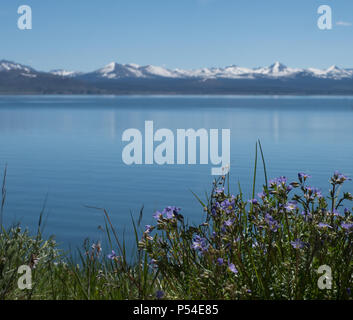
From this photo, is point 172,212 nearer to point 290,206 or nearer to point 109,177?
point 290,206

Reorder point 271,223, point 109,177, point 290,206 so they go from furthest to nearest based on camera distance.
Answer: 1. point 109,177
2. point 290,206
3. point 271,223

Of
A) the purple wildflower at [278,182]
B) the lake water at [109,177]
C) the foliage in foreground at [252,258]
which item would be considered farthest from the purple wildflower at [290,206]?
the lake water at [109,177]

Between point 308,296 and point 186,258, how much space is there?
1003mm

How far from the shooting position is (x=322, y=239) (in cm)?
360

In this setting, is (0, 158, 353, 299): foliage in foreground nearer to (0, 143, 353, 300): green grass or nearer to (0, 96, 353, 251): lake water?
(0, 143, 353, 300): green grass

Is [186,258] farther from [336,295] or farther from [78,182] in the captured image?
[78,182]

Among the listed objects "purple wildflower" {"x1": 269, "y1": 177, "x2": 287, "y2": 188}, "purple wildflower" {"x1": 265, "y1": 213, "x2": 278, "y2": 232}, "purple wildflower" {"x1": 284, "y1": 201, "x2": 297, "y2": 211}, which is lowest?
"purple wildflower" {"x1": 265, "y1": 213, "x2": 278, "y2": 232}

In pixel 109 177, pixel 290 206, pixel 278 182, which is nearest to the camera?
pixel 290 206

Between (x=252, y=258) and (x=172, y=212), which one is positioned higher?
(x=172, y=212)

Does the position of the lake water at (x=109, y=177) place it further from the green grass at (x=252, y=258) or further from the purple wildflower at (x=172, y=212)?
the purple wildflower at (x=172, y=212)

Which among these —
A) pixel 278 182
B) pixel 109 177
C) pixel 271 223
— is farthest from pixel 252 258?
pixel 109 177

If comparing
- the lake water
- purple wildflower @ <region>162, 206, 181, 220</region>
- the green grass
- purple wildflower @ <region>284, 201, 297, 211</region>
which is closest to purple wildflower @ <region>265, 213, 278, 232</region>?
the green grass

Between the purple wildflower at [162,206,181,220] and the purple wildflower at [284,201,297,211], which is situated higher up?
the purple wildflower at [284,201,297,211]

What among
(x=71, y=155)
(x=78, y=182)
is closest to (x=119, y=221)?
(x=78, y=182)
